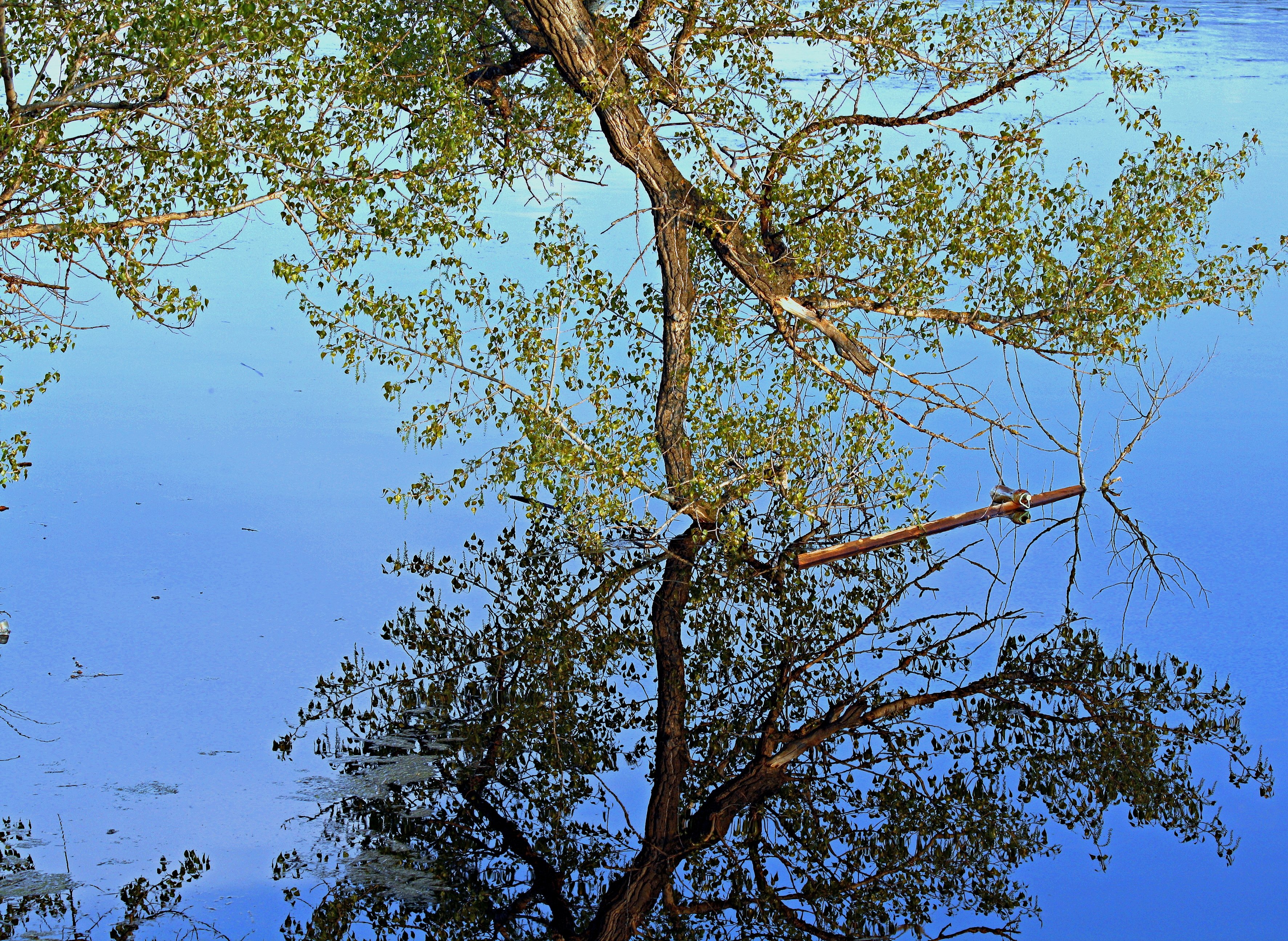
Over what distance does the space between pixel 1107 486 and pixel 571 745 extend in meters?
3.97

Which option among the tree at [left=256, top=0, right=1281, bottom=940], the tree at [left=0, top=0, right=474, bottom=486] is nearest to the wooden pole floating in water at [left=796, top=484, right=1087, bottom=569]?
the tree at [left=256, top=0, right=1281, bottom=940]

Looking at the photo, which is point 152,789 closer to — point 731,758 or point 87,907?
point 87,907

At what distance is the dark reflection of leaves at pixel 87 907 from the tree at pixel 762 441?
0.62m

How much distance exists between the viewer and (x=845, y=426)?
7051 mm

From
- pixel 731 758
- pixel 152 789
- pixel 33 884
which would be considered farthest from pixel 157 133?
pixel 731 758

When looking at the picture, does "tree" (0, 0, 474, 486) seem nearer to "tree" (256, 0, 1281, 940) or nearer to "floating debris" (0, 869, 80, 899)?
"tree" (256, 0, 1281, 940)

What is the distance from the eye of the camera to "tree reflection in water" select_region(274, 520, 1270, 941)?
4.25 m

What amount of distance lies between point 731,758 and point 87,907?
2198mm

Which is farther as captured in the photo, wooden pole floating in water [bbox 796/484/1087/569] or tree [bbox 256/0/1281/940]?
wooden pole floating in water [bbox 796/484/1087/569]

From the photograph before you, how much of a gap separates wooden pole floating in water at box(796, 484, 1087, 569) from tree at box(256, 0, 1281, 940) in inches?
3.9

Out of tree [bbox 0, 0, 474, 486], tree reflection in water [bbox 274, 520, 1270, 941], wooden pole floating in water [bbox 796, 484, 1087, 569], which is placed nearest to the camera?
tree reflection in water [bbox 274, 520, 1270, 941]

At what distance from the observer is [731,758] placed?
503 centimetres

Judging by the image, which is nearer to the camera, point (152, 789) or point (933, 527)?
point (152, 789)

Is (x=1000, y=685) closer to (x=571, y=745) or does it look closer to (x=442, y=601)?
(x=571, y=745)
